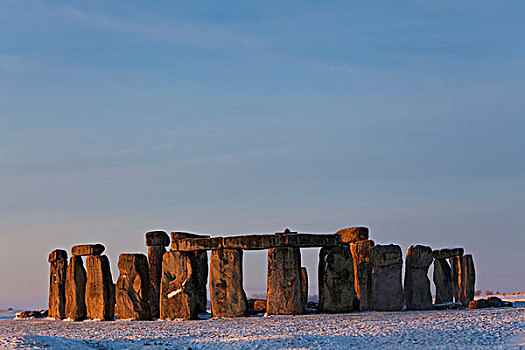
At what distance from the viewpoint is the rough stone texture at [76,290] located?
27062mm

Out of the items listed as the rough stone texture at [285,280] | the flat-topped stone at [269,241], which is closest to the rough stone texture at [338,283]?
the flat-topped stone at [269,241]

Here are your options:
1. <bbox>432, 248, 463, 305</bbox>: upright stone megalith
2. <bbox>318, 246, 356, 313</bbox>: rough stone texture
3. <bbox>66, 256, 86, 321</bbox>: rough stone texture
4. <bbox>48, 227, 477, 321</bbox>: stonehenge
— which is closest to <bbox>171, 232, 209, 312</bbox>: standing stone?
<bbox>48, 227, 477, 321</bbox>: stonehenge

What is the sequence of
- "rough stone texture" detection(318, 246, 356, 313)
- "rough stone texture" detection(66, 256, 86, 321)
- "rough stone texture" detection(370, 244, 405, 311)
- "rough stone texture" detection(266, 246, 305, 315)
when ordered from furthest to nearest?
"rough stone texture" detection(66, 256, 86, 321) < "rough stone texture" detection(370, 244, 405, 311) < "rough stone texture" detection(318, 246, 356, 313) < "rough stone texture" detection(266, 246, 305, 315)

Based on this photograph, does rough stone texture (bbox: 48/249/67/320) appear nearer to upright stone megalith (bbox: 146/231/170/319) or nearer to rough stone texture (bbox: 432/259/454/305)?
upright stone megalith (bbox: 146/231/170/319)

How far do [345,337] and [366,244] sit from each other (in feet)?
29.4

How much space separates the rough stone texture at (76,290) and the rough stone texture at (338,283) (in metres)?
8.22

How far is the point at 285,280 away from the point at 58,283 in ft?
29.9

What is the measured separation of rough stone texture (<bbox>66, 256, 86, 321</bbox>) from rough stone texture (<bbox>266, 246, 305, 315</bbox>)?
7002 mm

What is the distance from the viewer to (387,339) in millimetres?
17953

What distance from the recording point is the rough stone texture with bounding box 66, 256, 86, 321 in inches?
1065

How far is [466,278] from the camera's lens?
30.6 meters

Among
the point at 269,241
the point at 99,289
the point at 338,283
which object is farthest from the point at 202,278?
the point at 338,283

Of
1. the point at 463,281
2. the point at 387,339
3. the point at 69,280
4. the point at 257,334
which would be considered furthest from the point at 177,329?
the point at 463,281

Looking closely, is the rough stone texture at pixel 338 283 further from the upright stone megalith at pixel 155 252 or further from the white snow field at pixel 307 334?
the upright stone megalith at pixel 155 252
